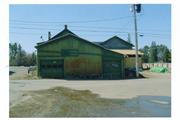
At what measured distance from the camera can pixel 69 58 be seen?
60.9 feet

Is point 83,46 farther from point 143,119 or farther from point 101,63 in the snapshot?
point 143,119

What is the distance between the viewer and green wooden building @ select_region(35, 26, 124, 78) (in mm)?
18250

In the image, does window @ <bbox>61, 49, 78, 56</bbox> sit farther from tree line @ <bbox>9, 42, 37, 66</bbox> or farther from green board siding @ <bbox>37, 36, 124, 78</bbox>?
tree line @ <bbox>9, 42, 37, 66</bbox>

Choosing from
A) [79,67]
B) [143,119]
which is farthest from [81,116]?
[79,67]

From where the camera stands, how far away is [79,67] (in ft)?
61.2

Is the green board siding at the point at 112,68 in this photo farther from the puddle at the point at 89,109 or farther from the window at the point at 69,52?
the puddle at the point at 89,109

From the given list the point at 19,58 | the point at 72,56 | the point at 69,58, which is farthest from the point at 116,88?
the point at 19,58

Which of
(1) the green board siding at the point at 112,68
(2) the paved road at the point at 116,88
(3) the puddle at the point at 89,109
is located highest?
(1) the green board siding at the point at 112,68

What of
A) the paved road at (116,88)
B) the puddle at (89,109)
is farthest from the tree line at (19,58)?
the puddle at (89,109)

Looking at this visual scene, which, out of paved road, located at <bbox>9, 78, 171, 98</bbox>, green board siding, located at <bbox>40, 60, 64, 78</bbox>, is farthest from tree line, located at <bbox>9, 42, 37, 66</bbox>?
paved road, located at <bbox>9, 78, 171, 98</bbox>

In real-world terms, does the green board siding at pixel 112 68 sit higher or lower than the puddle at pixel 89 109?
higher

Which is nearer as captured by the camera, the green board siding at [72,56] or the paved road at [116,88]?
the paved road at [116,88]

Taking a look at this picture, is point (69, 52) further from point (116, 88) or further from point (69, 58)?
point (116, 88)

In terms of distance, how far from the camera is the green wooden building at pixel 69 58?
59.9ft
